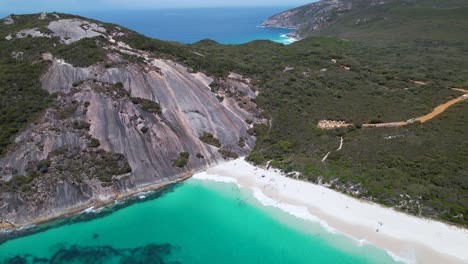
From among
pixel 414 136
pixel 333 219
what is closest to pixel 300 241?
pixel 333 219

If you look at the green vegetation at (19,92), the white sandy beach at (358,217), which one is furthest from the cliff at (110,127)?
the white sandy beach at (358,217)

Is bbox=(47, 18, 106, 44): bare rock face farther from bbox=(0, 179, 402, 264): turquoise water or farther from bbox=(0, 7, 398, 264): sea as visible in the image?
bbox=(0, 179, 402, 264): turquoise water

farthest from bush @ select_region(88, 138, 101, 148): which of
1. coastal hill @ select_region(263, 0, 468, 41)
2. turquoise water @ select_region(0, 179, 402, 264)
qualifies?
coastal hill @ select_region(263, 0, 468, 41)

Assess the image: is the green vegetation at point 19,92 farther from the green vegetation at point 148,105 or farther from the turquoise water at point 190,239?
the turquoise water at point 190,239

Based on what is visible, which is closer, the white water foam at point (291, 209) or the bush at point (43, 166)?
the white water foam at point (291, 209)

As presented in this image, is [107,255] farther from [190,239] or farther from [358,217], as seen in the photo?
[358,217]

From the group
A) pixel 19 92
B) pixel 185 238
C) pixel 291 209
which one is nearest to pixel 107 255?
pixel 185 238
